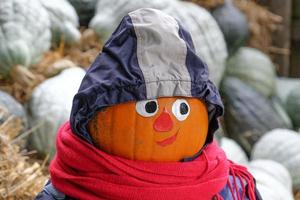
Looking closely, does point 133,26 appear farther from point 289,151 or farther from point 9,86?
point 289,151

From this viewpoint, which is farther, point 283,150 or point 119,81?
point 283,150

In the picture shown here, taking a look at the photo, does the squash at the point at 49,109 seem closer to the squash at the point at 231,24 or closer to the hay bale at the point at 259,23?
the squash at the point at 231,24

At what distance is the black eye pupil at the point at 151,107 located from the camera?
59.8 inches

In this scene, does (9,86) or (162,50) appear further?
(9,86)

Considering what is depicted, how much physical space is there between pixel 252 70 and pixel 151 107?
3.03m

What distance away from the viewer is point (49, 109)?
2836mm

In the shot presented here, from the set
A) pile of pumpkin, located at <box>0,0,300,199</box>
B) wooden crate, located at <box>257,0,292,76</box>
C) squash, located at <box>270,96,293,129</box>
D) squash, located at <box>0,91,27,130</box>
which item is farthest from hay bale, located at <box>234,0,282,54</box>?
squash, located at <box>0,91,27,130</box>

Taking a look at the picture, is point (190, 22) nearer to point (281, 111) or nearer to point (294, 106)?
point (281, 111)

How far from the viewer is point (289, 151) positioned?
341 cm

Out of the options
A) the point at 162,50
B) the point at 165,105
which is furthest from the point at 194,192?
the point at 162,50

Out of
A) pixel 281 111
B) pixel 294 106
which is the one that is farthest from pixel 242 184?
pixel 294 106

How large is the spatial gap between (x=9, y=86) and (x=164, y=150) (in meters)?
1.59

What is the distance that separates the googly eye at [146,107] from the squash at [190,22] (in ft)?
6.08

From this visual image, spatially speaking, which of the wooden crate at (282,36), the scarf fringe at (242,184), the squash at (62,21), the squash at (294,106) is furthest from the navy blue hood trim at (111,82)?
the wooden crate at (282,36)
